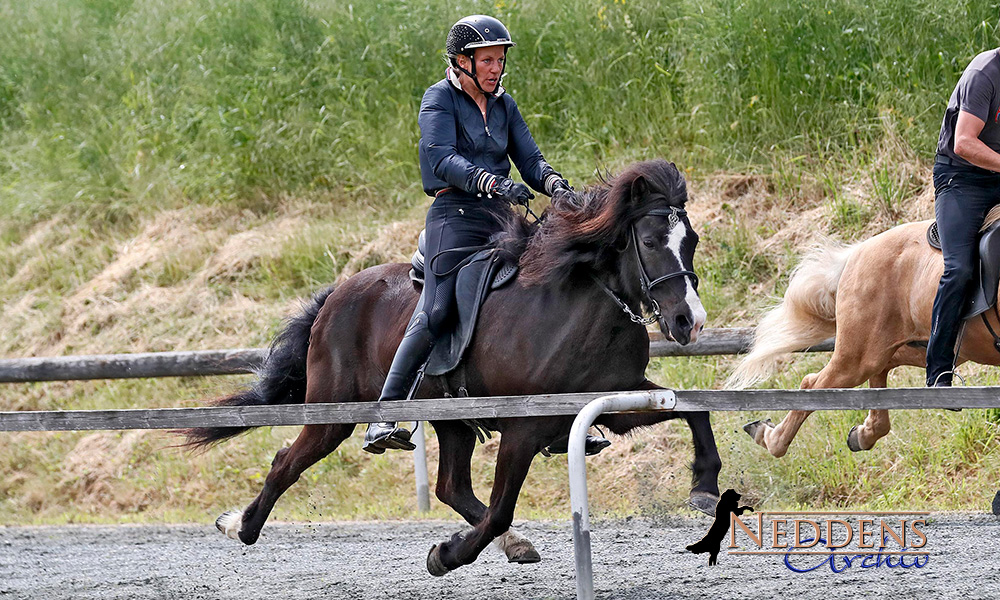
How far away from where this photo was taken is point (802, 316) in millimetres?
7285

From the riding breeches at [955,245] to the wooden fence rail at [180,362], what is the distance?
135cm

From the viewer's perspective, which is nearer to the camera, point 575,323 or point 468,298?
point 575,323

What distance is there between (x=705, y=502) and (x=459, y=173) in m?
1.90

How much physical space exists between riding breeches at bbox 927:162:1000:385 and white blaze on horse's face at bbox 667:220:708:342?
7.13 feet

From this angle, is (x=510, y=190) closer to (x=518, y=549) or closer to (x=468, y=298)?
(x=468, y=298)

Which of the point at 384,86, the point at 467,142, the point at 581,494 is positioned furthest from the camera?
the point at 384,86

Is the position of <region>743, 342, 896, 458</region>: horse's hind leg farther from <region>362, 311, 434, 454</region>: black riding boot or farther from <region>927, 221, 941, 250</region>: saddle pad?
<region>362, 311, 434, 454</region>: black riding boot

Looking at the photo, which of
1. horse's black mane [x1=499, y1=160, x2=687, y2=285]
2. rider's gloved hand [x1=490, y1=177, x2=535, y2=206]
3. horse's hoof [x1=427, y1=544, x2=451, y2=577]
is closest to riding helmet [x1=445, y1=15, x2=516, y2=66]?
rider's gloved hand [x1=490, y1=177, x2=535, y2=206]

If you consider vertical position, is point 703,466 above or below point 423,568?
above

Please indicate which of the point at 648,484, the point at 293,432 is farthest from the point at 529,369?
the point at 293,432

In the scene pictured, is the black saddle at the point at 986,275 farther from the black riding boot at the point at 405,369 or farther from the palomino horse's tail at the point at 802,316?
the black riding boot at the point at 405,369

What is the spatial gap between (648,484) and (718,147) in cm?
410

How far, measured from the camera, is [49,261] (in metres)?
13.7

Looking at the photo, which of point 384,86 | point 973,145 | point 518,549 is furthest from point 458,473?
point 384,86
